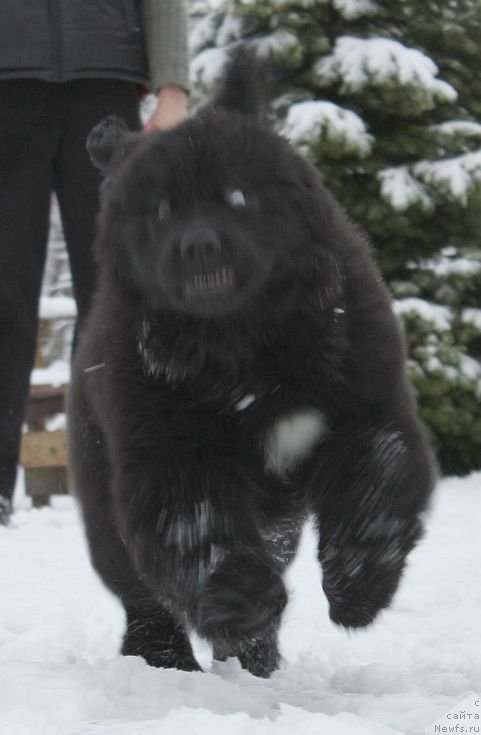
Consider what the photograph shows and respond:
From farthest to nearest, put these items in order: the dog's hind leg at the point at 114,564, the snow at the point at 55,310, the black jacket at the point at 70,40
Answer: the snow at the point at 55,310 → the black jacket at the point at 70,40 → the dog's hind leg at the point at 114,564

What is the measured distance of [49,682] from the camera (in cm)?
240

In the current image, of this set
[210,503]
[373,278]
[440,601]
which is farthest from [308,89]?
[210,503]

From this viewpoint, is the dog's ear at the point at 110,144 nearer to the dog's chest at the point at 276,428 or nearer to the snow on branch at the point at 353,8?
the dog's chest at the point at 276,428

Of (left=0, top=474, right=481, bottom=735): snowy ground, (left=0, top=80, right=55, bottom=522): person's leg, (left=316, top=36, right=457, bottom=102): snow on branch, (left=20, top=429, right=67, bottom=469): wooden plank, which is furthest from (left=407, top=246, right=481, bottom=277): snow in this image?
(left=0, top=80, right=55, bottom=522): person's leg

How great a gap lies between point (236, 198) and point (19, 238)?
206cm

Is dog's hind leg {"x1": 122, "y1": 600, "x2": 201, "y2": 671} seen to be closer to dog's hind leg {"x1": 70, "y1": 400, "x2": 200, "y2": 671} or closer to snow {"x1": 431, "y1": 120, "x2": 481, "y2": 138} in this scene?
dog's hind leg {"x1": 70, "y1": 400, "x2": 200, "y2": 671}

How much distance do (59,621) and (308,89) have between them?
439 centimetres

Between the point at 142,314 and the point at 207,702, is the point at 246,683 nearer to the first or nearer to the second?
the point at 207,702

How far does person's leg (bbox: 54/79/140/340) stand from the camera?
13.4ft

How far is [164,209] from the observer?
2.51 meters

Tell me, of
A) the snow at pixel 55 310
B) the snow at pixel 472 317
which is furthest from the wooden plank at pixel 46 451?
the snow at pixel 472 317

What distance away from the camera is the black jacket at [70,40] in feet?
13.2

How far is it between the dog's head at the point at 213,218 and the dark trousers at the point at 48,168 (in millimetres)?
1483

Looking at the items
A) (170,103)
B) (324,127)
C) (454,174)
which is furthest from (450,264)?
(170,103)
